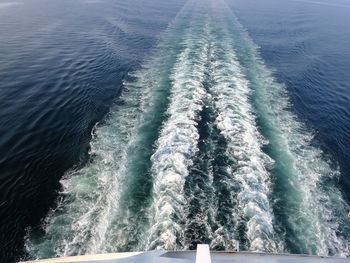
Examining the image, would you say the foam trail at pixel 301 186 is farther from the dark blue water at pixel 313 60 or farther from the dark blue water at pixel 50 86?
the dark blue water at pixel 50 86

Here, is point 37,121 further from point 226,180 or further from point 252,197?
point 252,197

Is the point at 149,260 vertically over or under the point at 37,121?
over

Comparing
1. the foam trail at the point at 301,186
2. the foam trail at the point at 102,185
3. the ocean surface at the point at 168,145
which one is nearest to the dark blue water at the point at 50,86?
the ocean surface at the point at 168,145

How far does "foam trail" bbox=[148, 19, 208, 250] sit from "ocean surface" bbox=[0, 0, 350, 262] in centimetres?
6

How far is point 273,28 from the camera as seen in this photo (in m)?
40.4

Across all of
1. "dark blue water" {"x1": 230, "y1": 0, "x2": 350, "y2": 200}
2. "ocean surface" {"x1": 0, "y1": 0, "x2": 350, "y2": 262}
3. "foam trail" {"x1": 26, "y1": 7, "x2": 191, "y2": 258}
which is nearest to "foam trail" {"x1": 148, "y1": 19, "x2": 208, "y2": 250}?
"ocean surface" {"x1": 0, "y1": 0, "x2": 350, "y2": 262}

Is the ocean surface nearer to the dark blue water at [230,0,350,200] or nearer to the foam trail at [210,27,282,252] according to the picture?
the foam trail at [210,27,282,252]

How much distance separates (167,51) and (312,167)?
18.7 metres

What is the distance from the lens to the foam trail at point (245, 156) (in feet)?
34.4

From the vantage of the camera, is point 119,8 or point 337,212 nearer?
point 337,212

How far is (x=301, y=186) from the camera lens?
12.7 m

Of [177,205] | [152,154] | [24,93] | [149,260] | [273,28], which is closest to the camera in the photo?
[149,260]

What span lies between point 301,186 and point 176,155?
19.7 ft

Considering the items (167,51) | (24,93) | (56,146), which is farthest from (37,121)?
(167,51)
